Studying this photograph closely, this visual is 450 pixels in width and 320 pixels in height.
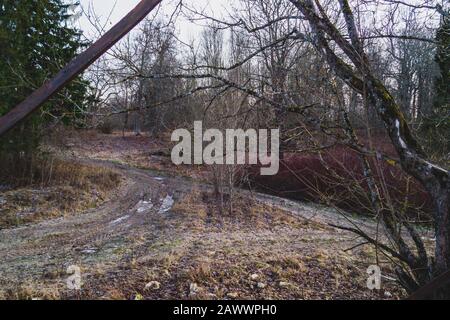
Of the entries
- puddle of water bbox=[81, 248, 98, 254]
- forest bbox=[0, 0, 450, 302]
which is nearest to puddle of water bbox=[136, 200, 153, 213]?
forest bbox=[0, 0, 450, 302]

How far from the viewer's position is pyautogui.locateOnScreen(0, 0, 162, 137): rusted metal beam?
1479 mm

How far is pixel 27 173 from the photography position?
10.2 meters

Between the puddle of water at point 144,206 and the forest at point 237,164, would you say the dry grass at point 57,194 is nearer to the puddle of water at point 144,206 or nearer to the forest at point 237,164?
the forest at point 237,164

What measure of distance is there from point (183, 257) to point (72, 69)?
12.2 feet

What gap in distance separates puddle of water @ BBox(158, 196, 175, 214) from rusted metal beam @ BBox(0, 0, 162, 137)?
7039 millimetres

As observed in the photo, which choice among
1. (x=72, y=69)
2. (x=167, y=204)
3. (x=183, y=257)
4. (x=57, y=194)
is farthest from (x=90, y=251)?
(x=57, y=194)

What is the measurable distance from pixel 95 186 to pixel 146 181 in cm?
225

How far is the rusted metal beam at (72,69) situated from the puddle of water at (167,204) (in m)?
7.04

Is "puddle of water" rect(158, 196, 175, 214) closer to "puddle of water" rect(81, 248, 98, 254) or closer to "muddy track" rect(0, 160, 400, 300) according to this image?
"muddy track" rect(0, 160, 400, 300)

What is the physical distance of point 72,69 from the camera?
1595mm

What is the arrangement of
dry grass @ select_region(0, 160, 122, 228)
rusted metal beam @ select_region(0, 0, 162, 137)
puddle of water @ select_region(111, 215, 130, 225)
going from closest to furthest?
1. rusted metal beam @ select_region(0, 0, 162, 137)
2. puddle of water @ select_region(111, 215, 130, 225)
3. dry grass @ select_region(0, 160, 122, 228)

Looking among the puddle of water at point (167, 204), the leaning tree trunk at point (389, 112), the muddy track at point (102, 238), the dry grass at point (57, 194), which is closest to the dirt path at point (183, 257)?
the muddy track at point (102, 238)
